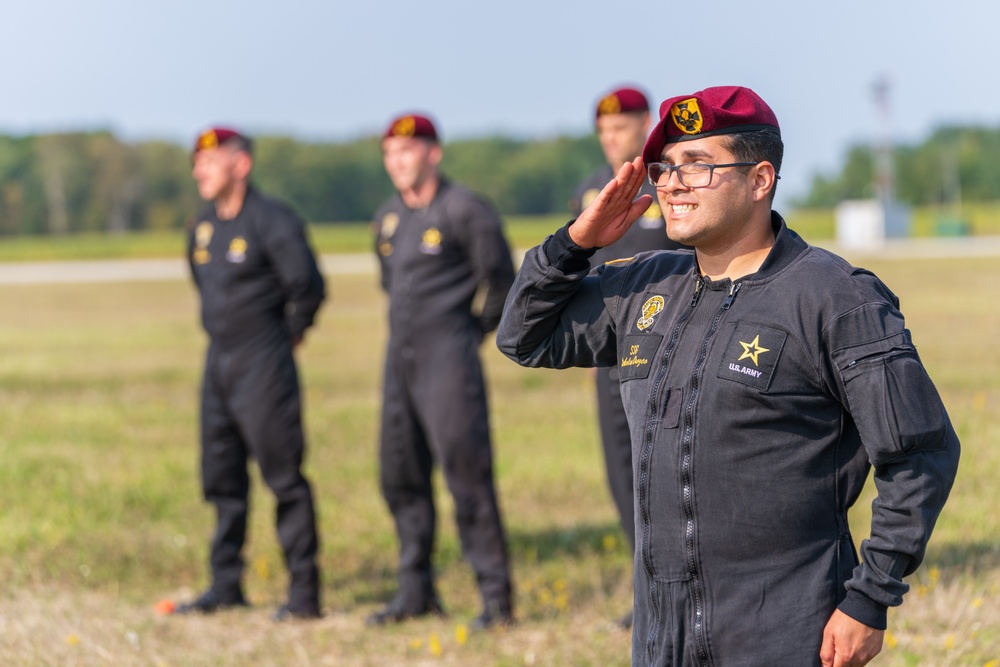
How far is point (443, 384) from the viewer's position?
6.66 meters

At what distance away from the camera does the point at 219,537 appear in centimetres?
712

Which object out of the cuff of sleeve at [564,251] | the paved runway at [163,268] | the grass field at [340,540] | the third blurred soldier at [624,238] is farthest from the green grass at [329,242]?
the cuff of sleeve at [564,251]

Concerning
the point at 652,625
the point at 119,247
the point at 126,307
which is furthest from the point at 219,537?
the point at 119,247

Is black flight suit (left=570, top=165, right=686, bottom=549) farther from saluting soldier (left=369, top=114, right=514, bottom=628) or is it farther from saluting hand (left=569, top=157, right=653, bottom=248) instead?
saluting hand (left=569, top=157, right=653, bottom=248)

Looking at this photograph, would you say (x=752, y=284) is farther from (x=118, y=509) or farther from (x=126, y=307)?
(x=126, y=307)

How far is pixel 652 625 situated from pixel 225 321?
4196 millimetres

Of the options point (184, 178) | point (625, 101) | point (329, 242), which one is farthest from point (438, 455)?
point (184, 178)

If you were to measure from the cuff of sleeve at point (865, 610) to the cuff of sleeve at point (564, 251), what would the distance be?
1.09m

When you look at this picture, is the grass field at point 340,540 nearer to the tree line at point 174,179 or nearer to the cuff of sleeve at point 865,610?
the cuff of sleeve at point 865,610

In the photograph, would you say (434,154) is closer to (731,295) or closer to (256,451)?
(256,451)

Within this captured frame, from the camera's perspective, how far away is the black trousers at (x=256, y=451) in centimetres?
682

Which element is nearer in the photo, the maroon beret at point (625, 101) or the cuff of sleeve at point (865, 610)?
the cuff of sleeve at point (865, 610)

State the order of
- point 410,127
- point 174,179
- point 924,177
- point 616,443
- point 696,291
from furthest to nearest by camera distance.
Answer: point 924,177 → point 174,179 → point 410,127 → point 616,443 → point 696,291

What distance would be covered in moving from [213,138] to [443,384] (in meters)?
1.83
